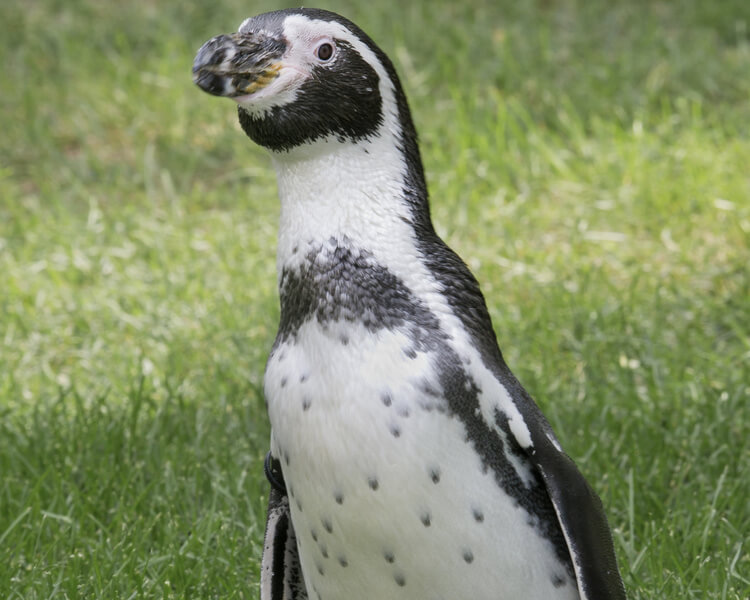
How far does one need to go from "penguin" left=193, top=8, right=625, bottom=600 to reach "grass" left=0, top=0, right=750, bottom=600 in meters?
0.81

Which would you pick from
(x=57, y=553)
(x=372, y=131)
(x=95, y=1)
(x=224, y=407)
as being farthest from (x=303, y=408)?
(x=95, y=1)

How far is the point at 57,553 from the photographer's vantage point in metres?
3.05

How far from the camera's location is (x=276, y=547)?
2328 millimetres

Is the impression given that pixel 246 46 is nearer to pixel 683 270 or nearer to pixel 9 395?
pixel 9 395

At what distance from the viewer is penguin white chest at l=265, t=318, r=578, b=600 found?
195 cm

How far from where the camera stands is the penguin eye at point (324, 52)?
2.04 meters

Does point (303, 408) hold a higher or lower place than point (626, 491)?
higher

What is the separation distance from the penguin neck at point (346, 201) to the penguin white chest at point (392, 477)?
5.5 inches

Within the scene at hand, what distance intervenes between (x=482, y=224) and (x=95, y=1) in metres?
3.35

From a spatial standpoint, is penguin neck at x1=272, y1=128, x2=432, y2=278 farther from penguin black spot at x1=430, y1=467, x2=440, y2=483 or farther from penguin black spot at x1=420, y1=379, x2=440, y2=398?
penguin black spot at x1=430, y1=467, x2=440, y2=483

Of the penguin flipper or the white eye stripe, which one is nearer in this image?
the white eye stripe

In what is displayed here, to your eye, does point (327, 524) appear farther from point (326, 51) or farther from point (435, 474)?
point (326, 51)

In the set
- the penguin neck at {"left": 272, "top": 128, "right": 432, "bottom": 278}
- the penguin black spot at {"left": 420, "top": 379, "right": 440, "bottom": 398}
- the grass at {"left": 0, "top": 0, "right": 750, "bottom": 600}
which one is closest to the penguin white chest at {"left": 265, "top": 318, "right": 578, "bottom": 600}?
the penguin black spot at {"left": 420, "top": 379, "right": 440, "bottom": 398}

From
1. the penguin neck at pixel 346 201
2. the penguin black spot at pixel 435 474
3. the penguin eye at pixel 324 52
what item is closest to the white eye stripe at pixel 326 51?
the penguin eye at pixel 324 52
